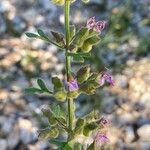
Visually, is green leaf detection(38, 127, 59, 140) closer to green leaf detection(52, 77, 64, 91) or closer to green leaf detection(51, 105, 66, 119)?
green leaf detection(51, 105, 66, 119)

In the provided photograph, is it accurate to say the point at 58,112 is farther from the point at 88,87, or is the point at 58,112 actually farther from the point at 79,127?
the point at 88,87

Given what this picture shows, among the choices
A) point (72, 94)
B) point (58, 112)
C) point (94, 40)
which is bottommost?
point (58, 112)

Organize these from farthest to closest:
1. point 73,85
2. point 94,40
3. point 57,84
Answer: point 57,84
point 94,40
point 73,85

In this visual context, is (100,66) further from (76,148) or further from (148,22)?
(76,148)

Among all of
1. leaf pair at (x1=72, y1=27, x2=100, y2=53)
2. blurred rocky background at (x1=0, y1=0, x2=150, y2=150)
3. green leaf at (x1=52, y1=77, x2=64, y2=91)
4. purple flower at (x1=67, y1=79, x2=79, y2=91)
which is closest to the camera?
purple flower at (x1=67, y1=79, x2=79, y2=91)

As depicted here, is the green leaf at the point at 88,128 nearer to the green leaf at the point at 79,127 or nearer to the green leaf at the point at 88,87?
the green leaf at the point at 79,127

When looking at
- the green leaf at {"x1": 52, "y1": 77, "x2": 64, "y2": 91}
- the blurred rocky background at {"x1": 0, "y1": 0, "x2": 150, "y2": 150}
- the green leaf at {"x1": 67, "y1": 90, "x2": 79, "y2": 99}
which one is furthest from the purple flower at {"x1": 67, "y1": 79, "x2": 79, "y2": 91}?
the blurred rocky background at {"x1": 0, "y1": 0, "x2": 150, "y2": 150}

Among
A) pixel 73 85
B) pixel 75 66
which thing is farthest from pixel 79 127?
pixel 75 66

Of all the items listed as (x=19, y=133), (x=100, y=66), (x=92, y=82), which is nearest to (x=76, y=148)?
(x=92, y=82)
